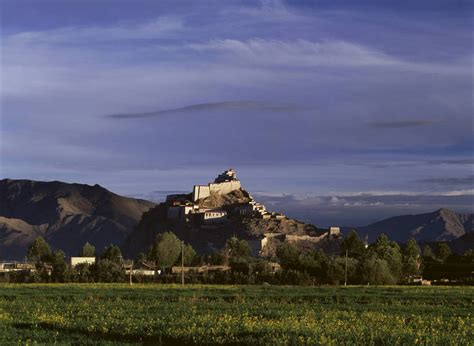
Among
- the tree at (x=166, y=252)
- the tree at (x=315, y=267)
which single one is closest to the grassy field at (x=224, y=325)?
the tree at (x=315, y=267)

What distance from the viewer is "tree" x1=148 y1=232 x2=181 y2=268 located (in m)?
160

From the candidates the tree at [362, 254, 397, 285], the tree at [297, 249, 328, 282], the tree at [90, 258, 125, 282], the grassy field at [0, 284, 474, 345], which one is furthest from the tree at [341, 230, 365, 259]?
the grassy field at [0, 284, 474, 345]

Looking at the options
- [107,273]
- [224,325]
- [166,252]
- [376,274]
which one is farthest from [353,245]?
[224,325]

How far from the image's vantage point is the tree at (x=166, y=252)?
160 m

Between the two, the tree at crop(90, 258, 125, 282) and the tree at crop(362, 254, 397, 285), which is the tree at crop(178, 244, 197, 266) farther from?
the tree at crop(362, 254, 397, 285)

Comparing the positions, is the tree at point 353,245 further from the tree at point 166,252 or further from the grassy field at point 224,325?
the grassy field at point 224,325

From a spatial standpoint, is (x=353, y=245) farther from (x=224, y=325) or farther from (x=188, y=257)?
(x=224, y=325)

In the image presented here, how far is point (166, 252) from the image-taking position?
6353 inches

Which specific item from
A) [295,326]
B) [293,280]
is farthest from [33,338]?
[293,280]

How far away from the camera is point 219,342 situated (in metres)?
22.8

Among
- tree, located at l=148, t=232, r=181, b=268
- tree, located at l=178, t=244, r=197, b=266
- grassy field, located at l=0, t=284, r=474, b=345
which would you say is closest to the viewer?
grassy field, located at l=0, t=284, r=474, b=345

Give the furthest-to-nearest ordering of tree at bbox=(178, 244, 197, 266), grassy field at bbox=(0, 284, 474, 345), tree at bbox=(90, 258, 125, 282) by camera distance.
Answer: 1. tree at bbox=(178, 244, 197, 266)
2. tree at bbox=(90, 258, 125, 282)
3. grassy field at bbox=(0, 284, 474, 345)

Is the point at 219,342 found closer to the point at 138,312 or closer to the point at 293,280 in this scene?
the point at 138,312

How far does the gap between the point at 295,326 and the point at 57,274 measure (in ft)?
232
